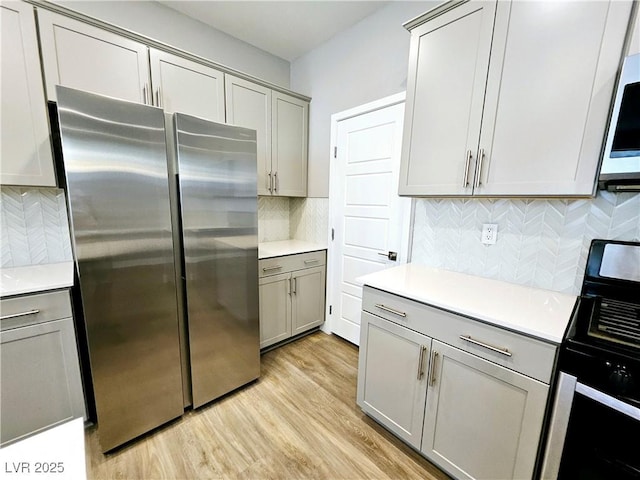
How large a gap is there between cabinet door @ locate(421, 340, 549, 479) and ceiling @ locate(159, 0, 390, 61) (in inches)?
101

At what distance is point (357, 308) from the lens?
252cm

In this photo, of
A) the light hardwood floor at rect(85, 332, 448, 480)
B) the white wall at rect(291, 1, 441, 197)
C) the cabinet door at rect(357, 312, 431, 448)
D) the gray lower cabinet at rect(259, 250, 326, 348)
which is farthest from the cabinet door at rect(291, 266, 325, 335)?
the cabinet door at rect(357, 312, 431, 448)

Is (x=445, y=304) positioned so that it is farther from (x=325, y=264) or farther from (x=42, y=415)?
(x=42, y=415)

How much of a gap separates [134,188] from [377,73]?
6.61 ft

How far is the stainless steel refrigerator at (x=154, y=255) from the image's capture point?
127 cm

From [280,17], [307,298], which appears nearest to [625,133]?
[307,298]

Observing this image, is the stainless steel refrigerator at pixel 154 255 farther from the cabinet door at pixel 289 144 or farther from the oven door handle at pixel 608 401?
the oven door handle at pixel 608 401

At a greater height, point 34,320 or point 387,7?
point 387,7

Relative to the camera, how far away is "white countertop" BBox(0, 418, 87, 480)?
0.58 metres

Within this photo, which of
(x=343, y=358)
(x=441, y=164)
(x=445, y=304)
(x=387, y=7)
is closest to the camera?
(x=445, y=304)

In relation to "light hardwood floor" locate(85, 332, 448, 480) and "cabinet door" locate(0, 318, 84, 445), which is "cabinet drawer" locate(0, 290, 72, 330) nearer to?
"cabinet door" locate(0, 318, 84, 445)

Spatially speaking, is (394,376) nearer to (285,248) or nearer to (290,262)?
(290,262)

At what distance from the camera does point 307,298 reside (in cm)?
263

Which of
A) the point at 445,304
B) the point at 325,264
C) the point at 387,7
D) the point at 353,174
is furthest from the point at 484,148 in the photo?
the point at 325,264
